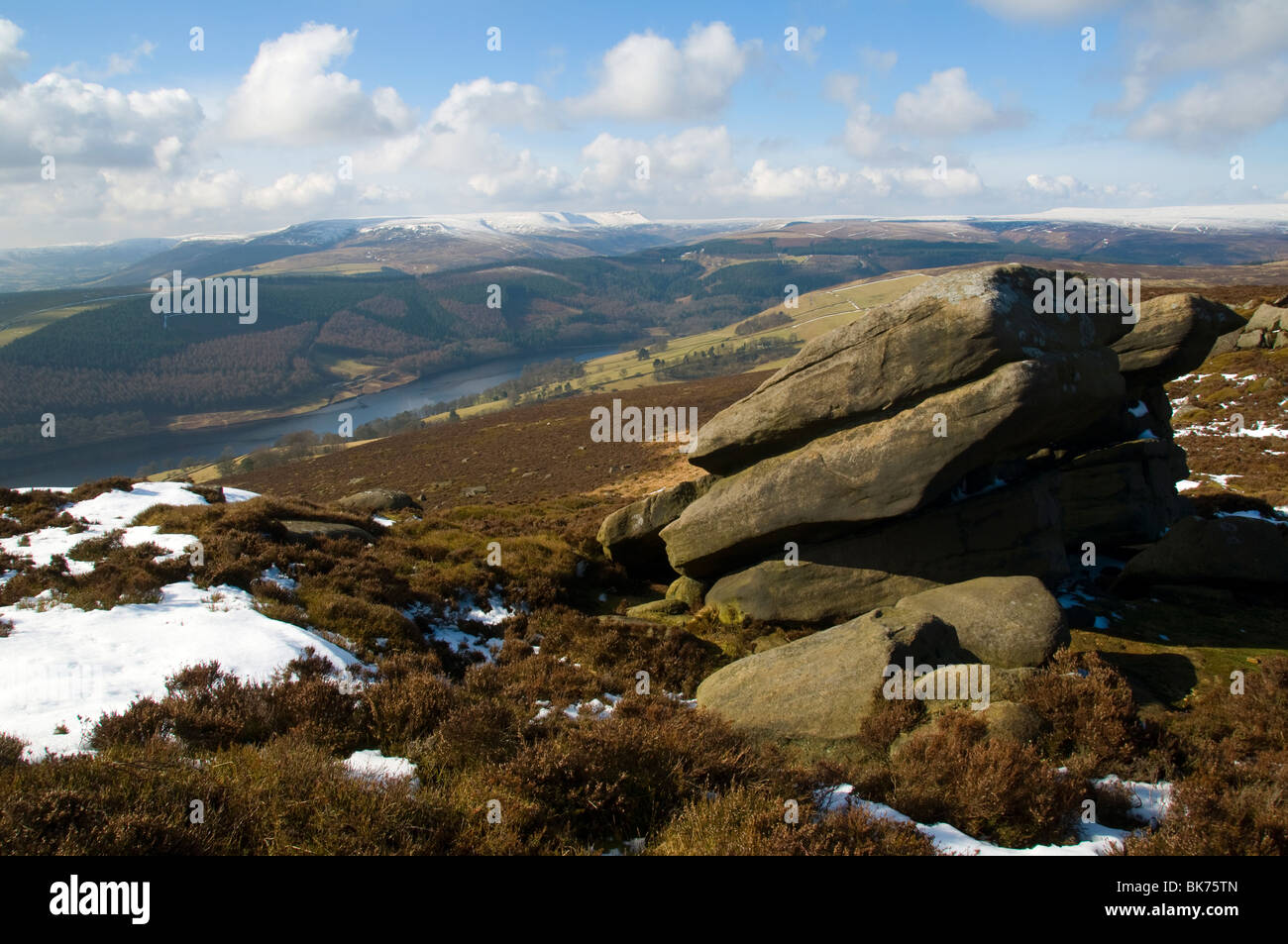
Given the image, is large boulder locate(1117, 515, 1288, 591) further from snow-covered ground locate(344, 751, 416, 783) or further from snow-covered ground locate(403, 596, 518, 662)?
snow-covered ground locate(344, 751, 416, 783)

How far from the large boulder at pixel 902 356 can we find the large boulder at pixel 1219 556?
5.23m

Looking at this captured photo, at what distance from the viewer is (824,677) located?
32.6ft

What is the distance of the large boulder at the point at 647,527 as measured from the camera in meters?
17.8

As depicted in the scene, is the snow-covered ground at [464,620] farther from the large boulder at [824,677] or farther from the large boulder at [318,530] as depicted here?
the large boulder at [824,677]

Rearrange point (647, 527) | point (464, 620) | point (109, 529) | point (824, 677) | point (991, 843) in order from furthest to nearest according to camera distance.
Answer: point (647, 527) < point (109, 529) < point (464, 620) < point (824, 677) < point (991, 843)

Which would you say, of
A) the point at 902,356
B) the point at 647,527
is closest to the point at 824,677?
the point at 902,356

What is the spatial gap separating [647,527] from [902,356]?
8155 mm

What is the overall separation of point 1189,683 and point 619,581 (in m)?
13.2

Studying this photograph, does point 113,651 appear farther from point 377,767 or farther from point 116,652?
point 377,767

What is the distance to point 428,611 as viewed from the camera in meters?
14.2

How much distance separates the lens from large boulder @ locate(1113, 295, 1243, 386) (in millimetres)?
19375

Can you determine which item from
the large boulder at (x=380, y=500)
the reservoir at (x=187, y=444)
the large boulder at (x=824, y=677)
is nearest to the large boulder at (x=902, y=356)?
the large boulder at (x=824, y=677)

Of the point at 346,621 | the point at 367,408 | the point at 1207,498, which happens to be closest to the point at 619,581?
the point at 346,621
